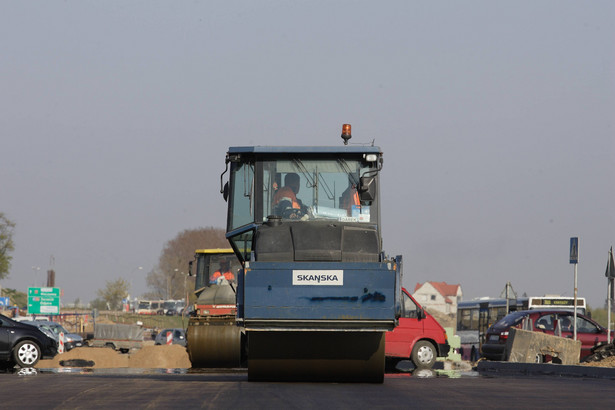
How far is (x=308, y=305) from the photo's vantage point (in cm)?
1267

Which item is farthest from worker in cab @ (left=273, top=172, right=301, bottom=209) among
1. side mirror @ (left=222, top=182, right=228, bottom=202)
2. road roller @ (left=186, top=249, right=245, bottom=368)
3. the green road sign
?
the green road sign

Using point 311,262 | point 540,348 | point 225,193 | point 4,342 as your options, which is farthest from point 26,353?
point 311,262

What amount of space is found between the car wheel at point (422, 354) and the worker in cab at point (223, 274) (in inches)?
183

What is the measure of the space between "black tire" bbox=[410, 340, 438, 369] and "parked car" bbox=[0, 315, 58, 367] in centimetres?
910

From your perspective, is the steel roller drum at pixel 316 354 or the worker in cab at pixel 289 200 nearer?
the steel roller drum at pixel 316 354

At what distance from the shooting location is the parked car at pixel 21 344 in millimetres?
24000

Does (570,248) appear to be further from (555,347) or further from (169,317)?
(169,317)

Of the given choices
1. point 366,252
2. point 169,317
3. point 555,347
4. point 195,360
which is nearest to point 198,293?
point 195,360

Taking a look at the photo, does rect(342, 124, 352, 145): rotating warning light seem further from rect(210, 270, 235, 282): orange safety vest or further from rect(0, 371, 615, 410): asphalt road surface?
rect(210, 270, 235, 282): orange safety vest

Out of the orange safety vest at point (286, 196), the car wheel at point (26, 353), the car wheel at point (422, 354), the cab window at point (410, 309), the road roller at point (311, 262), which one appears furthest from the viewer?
the car wheel at point (26, 353)

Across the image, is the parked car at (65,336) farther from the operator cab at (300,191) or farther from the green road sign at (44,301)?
the operator cab at (300,191)

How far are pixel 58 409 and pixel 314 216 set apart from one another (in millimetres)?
5167

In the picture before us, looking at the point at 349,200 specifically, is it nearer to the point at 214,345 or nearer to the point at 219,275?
the point at 214,345

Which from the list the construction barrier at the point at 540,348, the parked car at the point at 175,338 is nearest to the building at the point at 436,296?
the parked car at the point at 175,338
